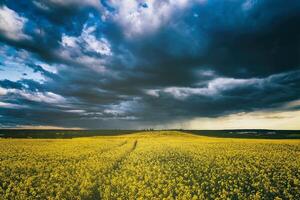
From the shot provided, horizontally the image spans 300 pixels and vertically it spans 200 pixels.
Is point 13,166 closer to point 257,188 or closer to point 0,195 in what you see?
point 0,195

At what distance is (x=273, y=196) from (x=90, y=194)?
10009mm

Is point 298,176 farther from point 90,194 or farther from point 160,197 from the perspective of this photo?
point 90,194

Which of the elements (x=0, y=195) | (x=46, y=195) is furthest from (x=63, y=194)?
(x=0, y=195)

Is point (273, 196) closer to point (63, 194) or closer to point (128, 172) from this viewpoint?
point (128, 172)

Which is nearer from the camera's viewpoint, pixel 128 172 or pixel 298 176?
pixel 298 176

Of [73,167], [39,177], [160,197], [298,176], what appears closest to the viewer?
[160,197]

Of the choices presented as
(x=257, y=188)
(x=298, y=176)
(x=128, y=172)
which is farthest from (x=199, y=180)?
(x=298, y=176)

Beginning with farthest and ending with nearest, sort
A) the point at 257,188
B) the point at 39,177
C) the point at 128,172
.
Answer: the point at 128,172 < the point at 39,177 < the point at 257,188

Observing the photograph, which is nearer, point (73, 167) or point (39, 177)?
point (39, 177)

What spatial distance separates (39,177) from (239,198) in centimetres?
1261

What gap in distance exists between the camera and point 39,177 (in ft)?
56.6

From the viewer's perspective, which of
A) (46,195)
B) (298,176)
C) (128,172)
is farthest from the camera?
(128,172)

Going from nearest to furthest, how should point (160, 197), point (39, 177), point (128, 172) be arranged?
1. point (160, 197)
2. point (39, 177)
3. point (128, 172)

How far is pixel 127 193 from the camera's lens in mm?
13711
